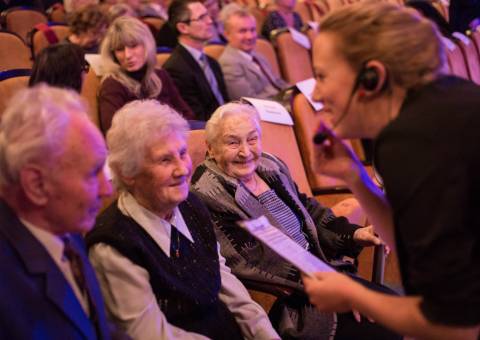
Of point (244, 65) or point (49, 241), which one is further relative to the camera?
point (244, 65)

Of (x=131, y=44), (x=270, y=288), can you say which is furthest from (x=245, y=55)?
(x=270, y=288)

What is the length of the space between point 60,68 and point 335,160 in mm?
2067

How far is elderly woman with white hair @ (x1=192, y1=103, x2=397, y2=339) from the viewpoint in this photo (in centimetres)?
213

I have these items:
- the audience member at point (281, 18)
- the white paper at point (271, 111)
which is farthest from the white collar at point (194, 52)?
the audience member at point (281, 18)

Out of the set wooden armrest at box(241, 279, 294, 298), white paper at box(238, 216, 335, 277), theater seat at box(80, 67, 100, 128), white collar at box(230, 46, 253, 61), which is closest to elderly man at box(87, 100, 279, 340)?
wooden armrest at box(241, 279, 294, 298)

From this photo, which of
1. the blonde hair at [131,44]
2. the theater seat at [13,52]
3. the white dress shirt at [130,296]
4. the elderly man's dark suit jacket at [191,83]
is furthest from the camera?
the elderly man's dark suit jacket at [191,83]

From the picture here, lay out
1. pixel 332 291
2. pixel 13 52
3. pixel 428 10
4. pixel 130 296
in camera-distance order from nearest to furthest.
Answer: pixel 332 291, pixel 130 296, pixel 13 52, pixel 428 10

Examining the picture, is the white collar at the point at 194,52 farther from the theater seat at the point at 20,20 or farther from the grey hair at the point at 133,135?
the grey hair at the point at 133,135

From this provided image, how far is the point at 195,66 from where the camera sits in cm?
440

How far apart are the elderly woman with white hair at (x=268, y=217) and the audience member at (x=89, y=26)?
84.9 inches

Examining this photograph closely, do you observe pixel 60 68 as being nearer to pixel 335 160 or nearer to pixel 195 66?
pixel 195 66

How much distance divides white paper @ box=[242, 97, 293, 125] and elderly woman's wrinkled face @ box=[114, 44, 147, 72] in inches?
33.6

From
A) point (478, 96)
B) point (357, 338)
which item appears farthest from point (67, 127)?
point (357, 338)

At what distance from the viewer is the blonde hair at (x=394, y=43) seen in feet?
3.60
